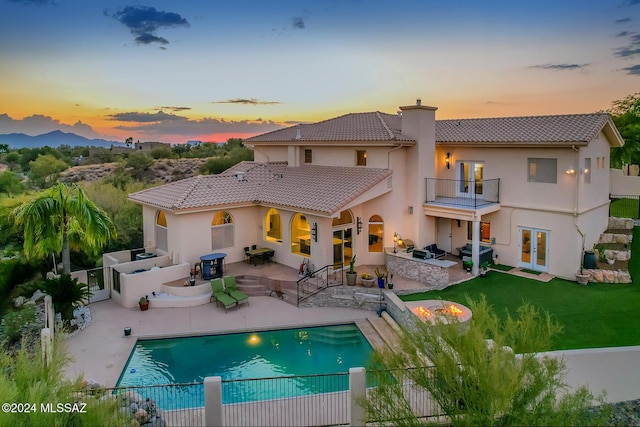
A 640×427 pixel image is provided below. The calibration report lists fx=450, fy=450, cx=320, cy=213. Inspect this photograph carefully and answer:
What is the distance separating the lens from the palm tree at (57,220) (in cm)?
1794

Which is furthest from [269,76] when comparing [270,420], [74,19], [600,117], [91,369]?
[270,420]

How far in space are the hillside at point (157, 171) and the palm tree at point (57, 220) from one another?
30.9m

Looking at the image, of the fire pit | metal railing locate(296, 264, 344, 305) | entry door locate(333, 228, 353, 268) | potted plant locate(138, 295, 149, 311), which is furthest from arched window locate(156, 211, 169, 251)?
the fire pit

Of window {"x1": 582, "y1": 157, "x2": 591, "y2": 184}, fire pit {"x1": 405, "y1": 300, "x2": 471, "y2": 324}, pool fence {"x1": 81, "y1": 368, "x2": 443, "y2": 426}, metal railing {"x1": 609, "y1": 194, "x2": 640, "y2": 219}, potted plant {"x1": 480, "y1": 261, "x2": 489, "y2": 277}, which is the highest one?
window {"x1": 582, "y1": 157, "x2": 591, "y2": 184}

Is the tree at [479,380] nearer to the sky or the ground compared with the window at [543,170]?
nearer to the ground

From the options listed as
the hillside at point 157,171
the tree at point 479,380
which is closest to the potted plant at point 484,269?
the tree at point 479,380

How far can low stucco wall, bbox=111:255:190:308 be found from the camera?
19250mm

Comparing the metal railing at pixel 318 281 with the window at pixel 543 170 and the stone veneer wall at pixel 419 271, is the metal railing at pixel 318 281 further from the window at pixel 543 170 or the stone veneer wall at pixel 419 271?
the window at pixel 543 170

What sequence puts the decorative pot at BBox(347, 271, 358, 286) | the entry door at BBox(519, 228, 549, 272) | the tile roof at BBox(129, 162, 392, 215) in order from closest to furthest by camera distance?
the decorative pot at BBox(347, 271, 358, 286) → the entry door at BBox(519, 228, 549, 272) → the tile roof at BBox(129, 162, 392, 215)

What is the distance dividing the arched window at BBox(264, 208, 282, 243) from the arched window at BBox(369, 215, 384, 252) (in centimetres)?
473

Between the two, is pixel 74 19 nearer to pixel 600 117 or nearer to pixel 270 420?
pixel 270 420

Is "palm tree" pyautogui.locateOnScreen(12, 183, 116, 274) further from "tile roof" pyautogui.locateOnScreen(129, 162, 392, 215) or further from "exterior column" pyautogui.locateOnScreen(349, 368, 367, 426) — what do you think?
"exterior column" pyautogui.locateOnScreen(349, 368, 367, 426)

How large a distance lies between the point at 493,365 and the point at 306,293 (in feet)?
40.7

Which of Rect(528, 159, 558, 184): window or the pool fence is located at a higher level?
Rect(528, 159, 558, 184): window
